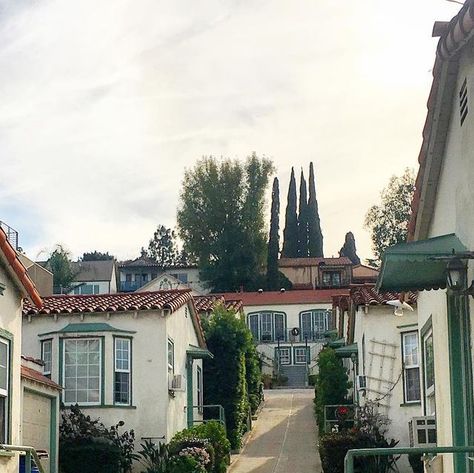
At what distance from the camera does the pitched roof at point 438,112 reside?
8.27 m

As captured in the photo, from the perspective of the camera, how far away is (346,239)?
103 m

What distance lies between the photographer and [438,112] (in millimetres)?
9719

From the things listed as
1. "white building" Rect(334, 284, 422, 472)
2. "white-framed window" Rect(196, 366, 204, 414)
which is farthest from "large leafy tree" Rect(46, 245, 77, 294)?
"white building" Rect(334, 284, 422, 472)

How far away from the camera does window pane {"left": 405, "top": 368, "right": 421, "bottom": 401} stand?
77.6 feet

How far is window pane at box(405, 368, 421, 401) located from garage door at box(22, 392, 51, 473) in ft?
28.0

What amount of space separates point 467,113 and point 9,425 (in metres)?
9.83

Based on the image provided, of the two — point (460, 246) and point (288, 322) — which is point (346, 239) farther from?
point (460, 246)

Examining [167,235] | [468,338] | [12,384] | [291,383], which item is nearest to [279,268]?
[291,383]

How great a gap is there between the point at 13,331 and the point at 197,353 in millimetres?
12458

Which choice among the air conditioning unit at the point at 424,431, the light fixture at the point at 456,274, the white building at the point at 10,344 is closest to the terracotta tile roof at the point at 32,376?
the white building at the point at 10,344

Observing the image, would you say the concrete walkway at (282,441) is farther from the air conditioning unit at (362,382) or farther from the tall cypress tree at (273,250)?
the tall cypress tree at (273,250)

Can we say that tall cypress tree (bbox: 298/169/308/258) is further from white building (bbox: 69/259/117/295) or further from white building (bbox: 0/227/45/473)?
white building (bbox: 0/227/45/473)

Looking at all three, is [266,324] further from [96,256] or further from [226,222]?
[96,256]

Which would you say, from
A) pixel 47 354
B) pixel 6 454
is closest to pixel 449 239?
pixel 6 454
